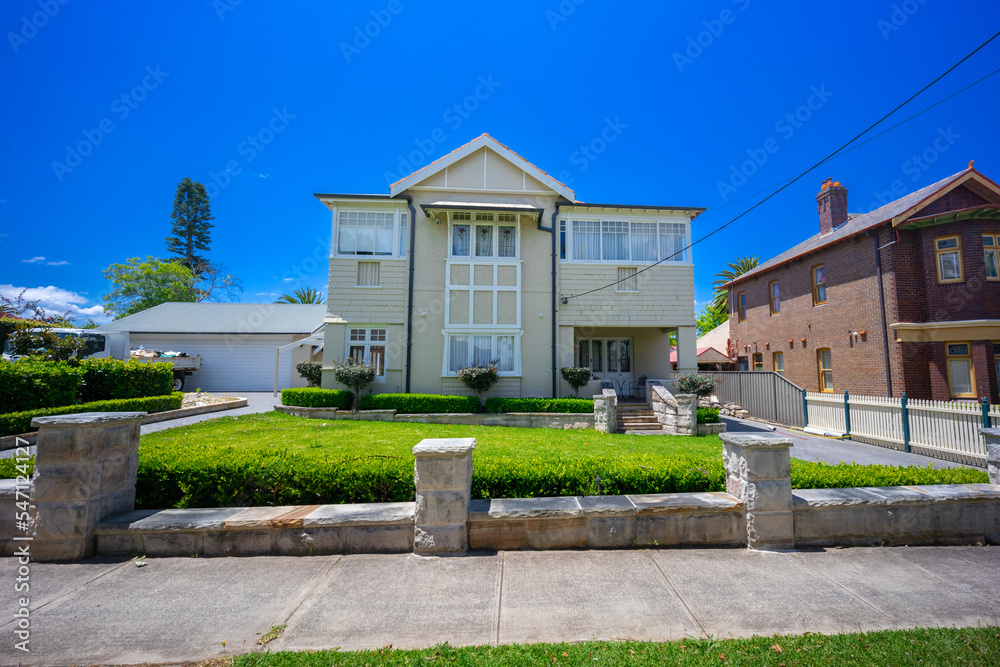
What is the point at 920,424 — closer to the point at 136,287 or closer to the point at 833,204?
the point at 833,204

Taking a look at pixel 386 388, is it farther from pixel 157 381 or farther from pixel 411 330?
pixel 157 381

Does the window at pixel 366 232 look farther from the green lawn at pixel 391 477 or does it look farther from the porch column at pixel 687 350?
the porch column at pixel 687 350

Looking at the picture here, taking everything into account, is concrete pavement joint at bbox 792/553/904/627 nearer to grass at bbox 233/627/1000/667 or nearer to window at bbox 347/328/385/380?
grass at bbox 233/627/1000/667

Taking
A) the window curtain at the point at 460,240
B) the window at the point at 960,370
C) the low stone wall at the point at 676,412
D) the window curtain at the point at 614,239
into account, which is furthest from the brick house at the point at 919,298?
the window curtain at the point at 460,240

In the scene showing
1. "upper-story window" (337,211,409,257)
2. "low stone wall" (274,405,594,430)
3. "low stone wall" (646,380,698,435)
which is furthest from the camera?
"upper-story window" (337,211,409,257)

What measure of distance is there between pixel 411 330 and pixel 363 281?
2622 mm

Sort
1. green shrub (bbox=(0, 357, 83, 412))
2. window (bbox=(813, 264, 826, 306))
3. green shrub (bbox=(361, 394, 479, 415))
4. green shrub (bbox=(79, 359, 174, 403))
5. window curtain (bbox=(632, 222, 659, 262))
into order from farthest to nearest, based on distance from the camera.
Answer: window (bbox=(813, 264, 826, 306)) → window curtain (bbox=(632, 222, 659, 262)) → green shrub (bbox=(361, 394, 479, 415)) → green shrub (bbox=(79, 359, 174, 403)) → green shrub (bbox=(0, 357, 83, 412))

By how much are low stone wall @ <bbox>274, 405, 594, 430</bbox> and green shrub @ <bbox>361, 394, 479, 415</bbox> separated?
0.15 m

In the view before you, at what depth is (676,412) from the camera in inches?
499

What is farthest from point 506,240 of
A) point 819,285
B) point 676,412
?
point 819,285

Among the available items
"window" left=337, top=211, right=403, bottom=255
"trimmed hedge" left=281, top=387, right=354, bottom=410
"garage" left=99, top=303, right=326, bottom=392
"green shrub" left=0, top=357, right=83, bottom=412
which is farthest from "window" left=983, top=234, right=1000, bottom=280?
A: "garage" left=99, top=303, right=326, bottom=392

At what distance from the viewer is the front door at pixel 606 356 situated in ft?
58.1

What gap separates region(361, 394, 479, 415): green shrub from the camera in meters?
13.8

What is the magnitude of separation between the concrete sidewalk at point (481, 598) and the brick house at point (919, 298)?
13908mm
